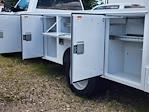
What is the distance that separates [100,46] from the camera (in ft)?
14.6

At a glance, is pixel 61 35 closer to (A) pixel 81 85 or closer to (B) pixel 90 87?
(A) pixel 81 85

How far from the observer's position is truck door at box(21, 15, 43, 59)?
20.9 feet

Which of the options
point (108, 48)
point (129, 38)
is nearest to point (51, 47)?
point (108, 48)

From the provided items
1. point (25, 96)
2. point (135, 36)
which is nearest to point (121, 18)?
point (135, 36)

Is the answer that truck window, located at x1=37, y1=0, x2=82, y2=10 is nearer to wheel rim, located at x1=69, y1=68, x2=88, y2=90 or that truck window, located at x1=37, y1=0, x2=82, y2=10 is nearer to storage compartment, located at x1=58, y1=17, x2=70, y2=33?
storage compartment, located at x1=58, y1=17, x2=70, y2=33

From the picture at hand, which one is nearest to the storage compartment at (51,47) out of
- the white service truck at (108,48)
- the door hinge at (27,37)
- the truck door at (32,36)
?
the truck door at (32,36)

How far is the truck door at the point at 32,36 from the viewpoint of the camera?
6379mm

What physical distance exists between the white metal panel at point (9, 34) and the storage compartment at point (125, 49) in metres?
3.52

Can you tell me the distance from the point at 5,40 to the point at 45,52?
1.51 meters

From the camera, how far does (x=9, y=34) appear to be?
7.41 m

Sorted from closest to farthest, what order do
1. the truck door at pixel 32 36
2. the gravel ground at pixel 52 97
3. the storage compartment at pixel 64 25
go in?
the gravel ground at pixel 52 97 → the storage compartment at pixel 64 25 → the truck door at pixel 32 36

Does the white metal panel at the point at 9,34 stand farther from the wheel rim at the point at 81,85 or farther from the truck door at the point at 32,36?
the wheel rim at the point at 81,85

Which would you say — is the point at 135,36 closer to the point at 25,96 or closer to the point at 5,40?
the point at 25,96

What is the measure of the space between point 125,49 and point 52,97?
1461mm
